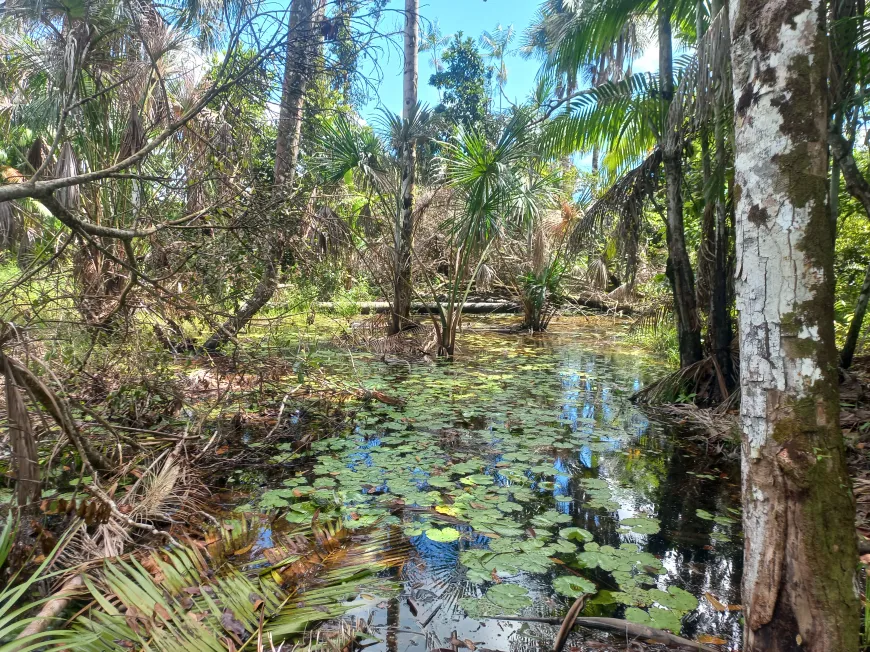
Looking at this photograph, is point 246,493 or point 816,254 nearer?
point 816,254

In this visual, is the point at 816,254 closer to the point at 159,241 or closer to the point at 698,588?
the point at 698,588

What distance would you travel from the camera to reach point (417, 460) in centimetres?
352

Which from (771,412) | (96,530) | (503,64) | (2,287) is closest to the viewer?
(771,412)

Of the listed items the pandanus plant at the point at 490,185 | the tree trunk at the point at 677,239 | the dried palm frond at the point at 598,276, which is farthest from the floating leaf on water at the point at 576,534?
the dried palm frond at the point at 598,276

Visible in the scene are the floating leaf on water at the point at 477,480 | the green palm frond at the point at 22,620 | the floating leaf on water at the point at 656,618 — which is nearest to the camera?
→ the green palm frond at the point at 22,620

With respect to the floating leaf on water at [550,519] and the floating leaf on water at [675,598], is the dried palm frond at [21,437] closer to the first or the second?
the floating leaf on water at [550,519]

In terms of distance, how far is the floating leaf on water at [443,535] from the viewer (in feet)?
7.98

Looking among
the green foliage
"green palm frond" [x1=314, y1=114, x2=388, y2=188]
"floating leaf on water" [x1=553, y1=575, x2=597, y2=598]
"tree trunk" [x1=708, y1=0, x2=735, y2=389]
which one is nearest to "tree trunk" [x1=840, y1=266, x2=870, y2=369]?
"tree trunk" [x1=708, y1=0, x2=735, y2=389]

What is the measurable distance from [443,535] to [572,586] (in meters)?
0.67

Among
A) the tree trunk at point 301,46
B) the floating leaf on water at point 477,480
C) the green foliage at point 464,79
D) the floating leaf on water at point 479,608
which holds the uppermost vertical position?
the green foliage at point 464,79

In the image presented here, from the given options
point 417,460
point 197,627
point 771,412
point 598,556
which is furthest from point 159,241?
point 771,412

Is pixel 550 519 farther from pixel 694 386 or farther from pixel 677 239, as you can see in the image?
pixel 677 239

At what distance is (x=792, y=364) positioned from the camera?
1371 millimetres

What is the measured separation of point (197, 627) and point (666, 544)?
217 centimetres
